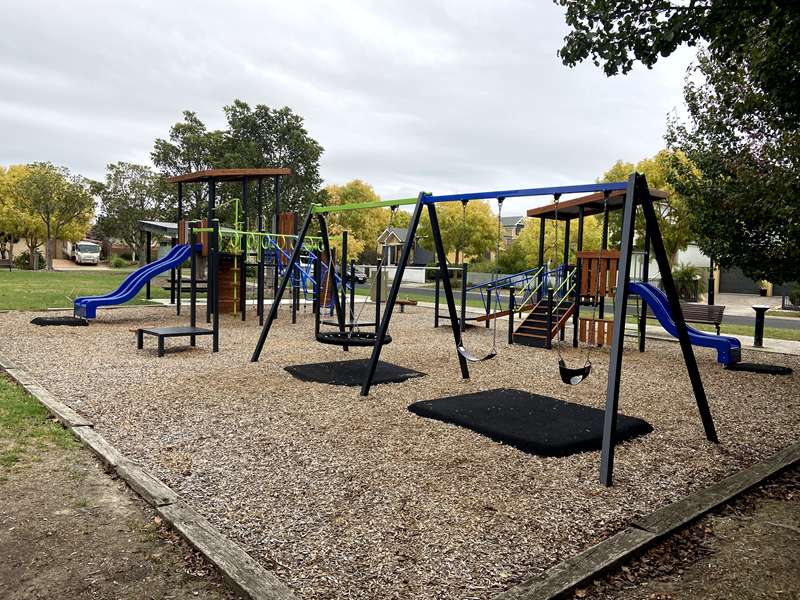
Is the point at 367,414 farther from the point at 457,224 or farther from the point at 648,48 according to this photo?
the point at 457,224

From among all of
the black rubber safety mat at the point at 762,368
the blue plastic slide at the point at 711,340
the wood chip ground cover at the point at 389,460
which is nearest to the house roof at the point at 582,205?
the blue plastic slide at the point at 711,340

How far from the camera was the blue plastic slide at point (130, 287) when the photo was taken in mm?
12906

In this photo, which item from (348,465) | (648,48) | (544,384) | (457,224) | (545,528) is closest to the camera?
(545,528)

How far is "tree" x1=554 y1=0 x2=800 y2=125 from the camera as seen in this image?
5.04 metres

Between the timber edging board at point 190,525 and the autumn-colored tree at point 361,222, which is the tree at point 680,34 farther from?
the autumn-colored tree at point 361,222

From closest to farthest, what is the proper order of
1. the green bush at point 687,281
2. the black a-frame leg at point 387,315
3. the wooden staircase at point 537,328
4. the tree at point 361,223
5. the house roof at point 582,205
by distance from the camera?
the black a-frame leg at point 387,315 → the house roof at point 582,205 → the wooden staircase at point 537,328 → the green bush at point 687,281 → the tree at point 361,223

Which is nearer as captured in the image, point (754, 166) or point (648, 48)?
point (648, 48)

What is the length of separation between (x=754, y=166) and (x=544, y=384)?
530cm

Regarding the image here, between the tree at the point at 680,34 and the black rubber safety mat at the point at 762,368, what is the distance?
4.74m

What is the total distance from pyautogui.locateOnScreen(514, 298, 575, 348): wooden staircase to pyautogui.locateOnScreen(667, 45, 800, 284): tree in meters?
2.86

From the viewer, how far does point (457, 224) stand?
44938 mm

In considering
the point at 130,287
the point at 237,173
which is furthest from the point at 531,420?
the point at 130,287

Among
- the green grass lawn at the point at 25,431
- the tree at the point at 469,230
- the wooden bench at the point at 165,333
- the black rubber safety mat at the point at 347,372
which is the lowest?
the green grass lawn at the point at 25,431

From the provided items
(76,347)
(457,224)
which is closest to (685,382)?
(76,347)
